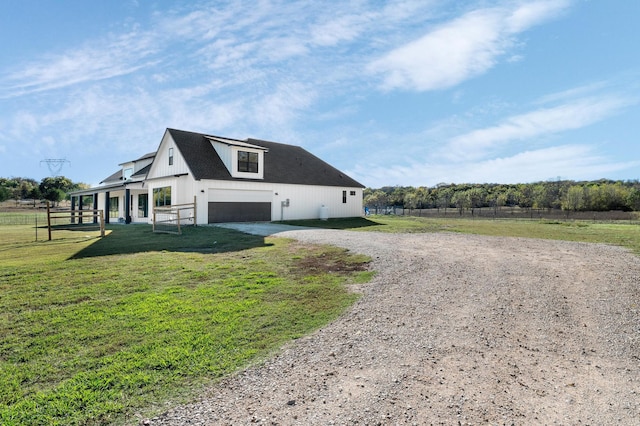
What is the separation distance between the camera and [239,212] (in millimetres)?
21875

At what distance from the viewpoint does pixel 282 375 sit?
12.0 feet

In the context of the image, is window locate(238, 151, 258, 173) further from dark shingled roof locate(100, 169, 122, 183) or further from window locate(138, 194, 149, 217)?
dark shingled roof locate(100, 169, 122, 183)

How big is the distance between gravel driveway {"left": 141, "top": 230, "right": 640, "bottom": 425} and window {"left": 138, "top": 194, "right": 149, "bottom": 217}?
73.4 ft

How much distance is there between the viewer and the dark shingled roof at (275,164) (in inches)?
834

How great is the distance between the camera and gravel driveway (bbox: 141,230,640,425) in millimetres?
3031

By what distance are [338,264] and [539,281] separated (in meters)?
4.49

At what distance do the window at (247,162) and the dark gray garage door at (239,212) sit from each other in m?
2.28

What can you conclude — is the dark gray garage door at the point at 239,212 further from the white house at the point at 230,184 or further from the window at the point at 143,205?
the window at the point at 143,205

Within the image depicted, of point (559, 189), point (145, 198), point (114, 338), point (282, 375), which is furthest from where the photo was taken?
point (559, 189)

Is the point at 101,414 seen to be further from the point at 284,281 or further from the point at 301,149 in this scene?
the point at 301,149

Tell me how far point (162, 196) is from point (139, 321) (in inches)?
757

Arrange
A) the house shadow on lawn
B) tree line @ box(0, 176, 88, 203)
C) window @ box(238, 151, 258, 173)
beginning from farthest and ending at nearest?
1. tree line @ box(0, 176, 88, 203)
2. window @ box(238, 151, 258, 173)
3. the house shadow on lawn

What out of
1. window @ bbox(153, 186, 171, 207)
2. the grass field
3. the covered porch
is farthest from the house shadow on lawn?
the covered porch

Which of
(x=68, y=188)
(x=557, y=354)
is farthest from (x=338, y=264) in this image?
(x=68, y=188)
